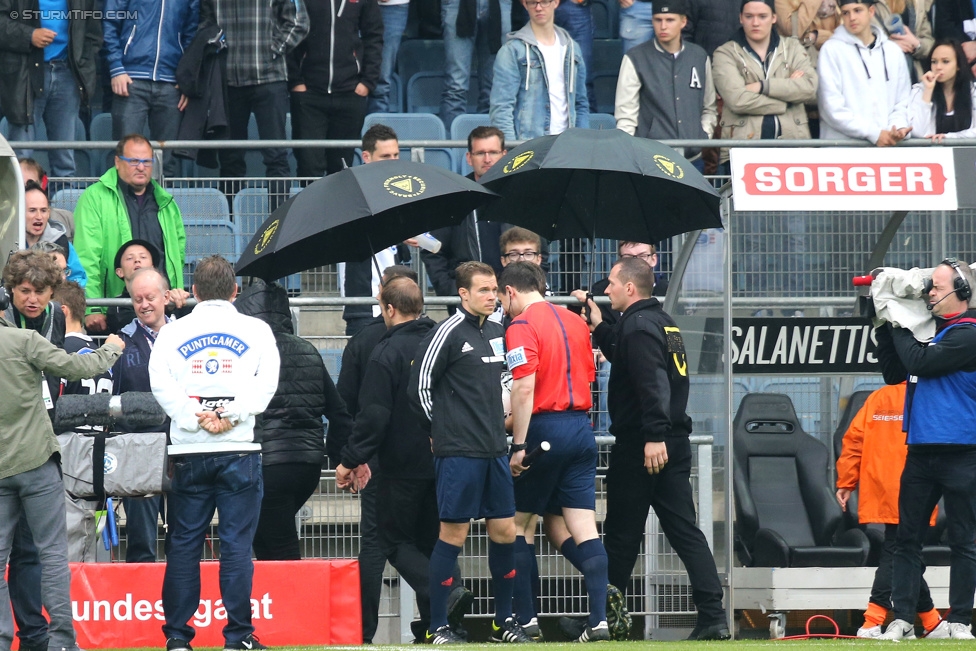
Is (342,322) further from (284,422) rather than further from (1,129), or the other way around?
(1,129)

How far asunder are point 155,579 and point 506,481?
2115 mm

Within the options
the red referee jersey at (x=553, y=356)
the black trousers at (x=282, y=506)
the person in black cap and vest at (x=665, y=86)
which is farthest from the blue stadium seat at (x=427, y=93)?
the black trousers at (x=282, y=506)

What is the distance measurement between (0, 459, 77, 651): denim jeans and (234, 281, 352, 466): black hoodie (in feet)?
5.14

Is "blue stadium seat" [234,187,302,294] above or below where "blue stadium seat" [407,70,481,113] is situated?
below

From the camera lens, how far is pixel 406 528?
7945 millimetres

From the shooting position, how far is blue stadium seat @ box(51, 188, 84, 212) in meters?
10.1

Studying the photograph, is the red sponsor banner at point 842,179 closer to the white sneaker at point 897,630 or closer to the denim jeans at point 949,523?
the denim jeans at point 949,523

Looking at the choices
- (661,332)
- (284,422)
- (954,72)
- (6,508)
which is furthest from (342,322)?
(954,72)

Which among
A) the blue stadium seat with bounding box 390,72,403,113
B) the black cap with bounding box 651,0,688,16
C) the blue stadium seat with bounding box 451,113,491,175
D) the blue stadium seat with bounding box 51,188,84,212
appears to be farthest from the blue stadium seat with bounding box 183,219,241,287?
the black cap with bounding box 651,0,688,16

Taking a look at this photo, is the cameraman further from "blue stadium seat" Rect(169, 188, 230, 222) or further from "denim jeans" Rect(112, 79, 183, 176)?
"denim jeans" Rect(112, 79, 183, 176)

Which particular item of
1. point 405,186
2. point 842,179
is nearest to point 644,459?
point 405,186

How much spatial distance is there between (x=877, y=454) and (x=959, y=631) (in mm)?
1362

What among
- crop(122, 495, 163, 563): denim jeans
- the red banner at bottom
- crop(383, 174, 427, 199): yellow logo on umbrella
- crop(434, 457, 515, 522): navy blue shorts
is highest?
crop(383, 174, 427, 199): yellow logo on umbrella

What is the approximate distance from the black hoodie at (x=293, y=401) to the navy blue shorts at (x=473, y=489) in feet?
3.19
